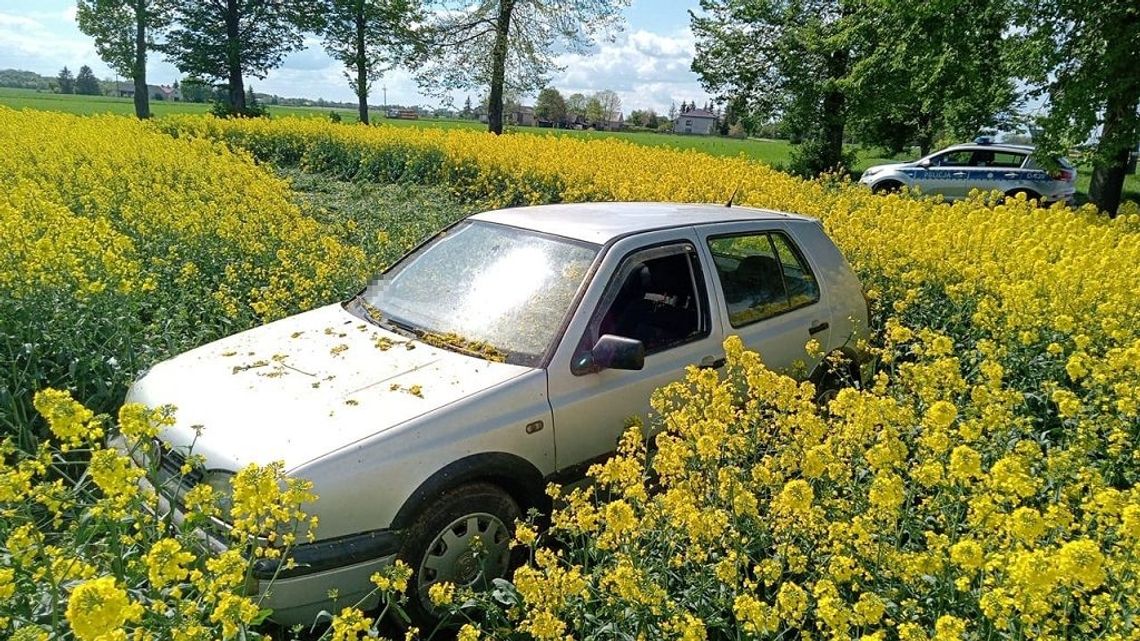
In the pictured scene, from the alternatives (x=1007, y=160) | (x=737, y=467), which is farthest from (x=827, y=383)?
(x=1007, y=160)

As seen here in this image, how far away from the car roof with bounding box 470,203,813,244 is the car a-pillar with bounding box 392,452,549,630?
132 cm

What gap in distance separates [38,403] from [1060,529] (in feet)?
11.6

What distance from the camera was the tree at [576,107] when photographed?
107537mm

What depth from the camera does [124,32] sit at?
37.7 metres

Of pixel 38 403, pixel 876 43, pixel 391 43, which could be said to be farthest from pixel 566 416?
pixel 391 43

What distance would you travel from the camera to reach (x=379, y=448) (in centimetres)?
275

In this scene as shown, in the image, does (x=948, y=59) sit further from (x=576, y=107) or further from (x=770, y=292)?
(x=576, y=107)

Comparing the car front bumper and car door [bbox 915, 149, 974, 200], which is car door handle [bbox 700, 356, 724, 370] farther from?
car door [bbox 915, 149, 974, 200]

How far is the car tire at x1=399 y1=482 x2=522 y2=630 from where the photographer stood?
2.87m

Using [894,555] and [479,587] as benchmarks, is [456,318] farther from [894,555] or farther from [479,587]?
[894,555]

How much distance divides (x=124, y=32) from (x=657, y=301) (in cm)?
4409

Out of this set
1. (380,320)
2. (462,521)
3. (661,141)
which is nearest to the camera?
(462,521)

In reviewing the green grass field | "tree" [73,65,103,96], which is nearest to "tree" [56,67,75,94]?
"tree" [73,65,103,96]

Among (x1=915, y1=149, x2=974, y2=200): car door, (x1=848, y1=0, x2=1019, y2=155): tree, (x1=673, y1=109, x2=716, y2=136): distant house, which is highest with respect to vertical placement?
(x1=673, y1=109, x2=716, y2=136): distant house
